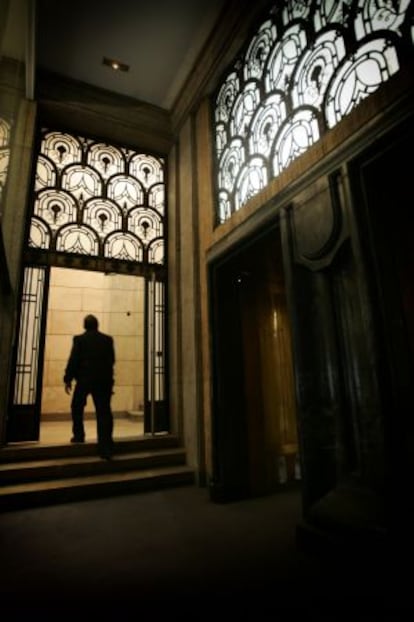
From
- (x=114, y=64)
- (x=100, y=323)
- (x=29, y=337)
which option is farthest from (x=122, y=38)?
(x=100, y=323)

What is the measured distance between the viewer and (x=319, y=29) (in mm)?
3055

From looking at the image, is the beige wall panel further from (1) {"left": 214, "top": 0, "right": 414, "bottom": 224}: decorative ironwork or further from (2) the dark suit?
(1) {"left": 214, "top": 0, "right": 414, "bottom": 224}: decorative ironwork

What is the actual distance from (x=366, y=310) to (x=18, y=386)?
164 inches

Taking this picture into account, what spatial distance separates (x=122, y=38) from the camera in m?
→ 4.73

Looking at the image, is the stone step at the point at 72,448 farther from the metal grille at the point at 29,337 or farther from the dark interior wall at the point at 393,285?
the dark interior wall at the point at 393,285

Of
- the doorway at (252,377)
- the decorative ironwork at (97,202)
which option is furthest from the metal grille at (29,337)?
the doorway at (252,377)

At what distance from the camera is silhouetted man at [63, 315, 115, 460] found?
13.7ft

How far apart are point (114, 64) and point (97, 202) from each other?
6.56 feet

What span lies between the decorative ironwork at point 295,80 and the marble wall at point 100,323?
16.3ft

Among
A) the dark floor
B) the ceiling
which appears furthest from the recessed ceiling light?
the dark floor

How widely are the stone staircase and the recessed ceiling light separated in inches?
210

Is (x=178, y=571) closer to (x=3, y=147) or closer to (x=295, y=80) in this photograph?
(x=295, y=80)

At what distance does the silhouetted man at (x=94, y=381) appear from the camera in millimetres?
4171

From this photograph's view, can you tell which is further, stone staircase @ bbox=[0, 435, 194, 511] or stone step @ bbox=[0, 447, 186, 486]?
stone step @ bbox=[0, 447, 186, 486]
